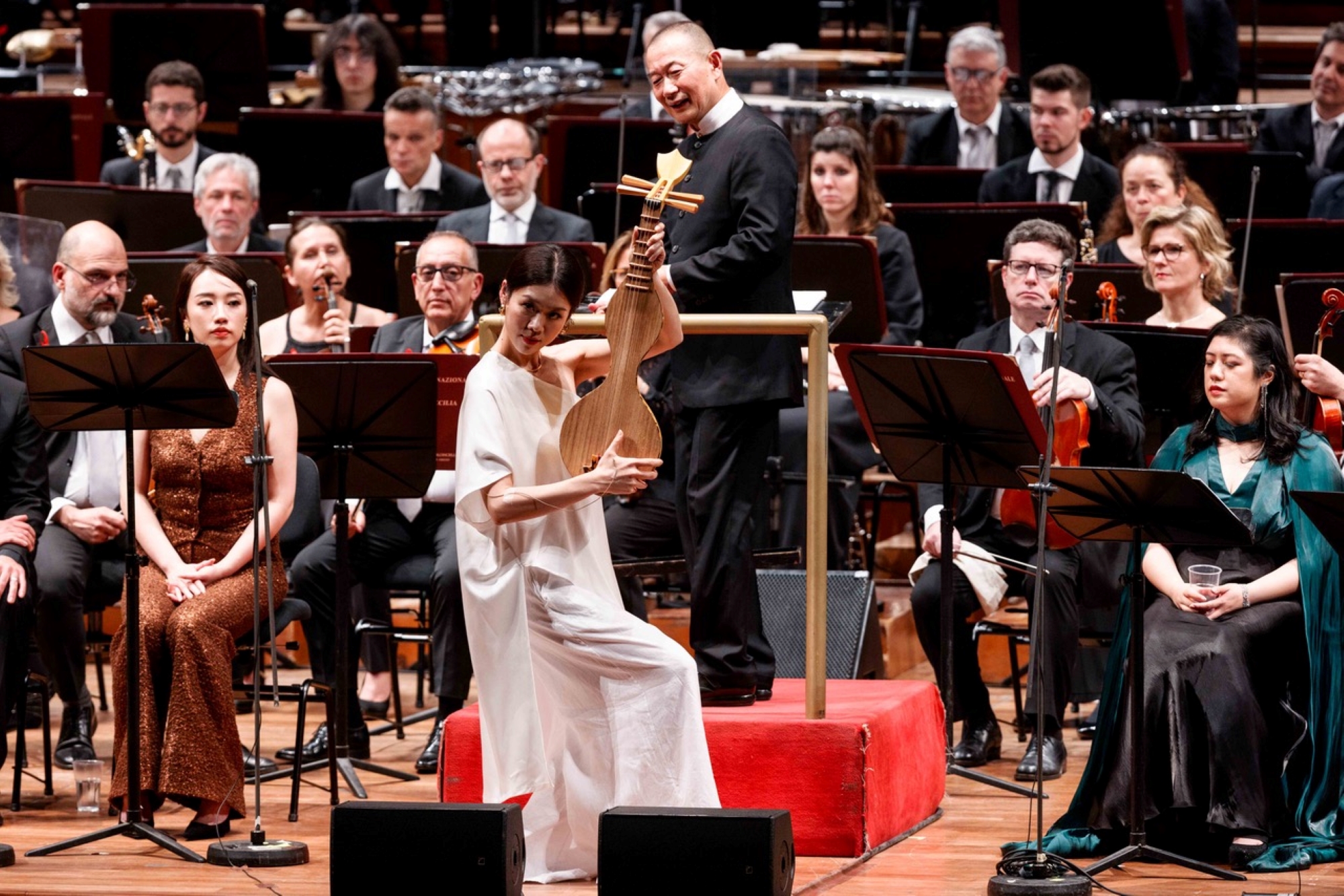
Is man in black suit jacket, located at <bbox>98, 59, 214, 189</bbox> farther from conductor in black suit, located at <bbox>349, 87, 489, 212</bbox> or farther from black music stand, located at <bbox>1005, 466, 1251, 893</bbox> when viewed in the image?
black music stand, located at <bbox>1005, 466, 1251, 893</bbox>

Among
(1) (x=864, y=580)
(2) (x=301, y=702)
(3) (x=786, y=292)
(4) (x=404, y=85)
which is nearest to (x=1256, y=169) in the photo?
(1) (x=864, y=580)

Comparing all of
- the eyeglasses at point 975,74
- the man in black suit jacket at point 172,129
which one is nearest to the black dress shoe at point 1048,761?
the eyeglasses at point 975,74

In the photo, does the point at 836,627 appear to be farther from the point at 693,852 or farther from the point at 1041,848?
the point at 693,852

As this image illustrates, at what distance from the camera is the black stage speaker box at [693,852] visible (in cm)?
348

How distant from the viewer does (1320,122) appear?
7637mm

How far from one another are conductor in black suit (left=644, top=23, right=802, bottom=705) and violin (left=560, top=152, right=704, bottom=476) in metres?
0.36

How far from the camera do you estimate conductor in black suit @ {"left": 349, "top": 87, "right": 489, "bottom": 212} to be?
7.36 m

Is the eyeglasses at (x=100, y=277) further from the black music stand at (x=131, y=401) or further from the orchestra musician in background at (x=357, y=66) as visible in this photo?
the orchestra musician in background at (x=357, y=66)

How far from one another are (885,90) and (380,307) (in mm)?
3246

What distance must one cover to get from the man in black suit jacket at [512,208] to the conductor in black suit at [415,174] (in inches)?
20.0

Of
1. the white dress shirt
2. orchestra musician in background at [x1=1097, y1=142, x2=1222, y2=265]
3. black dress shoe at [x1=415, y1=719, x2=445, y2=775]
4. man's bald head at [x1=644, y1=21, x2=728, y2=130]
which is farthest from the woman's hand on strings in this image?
orchestra musician in background at [x1=1097, y1=142, x2=1222, y2=265]

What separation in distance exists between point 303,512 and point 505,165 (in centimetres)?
216

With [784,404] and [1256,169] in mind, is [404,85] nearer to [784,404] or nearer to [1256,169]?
[1256,169]

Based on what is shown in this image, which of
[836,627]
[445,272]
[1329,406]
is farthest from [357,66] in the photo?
[1329,406]
